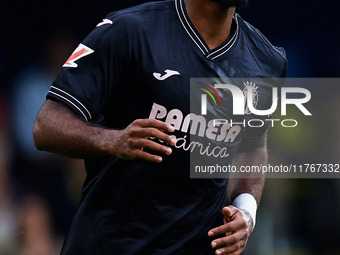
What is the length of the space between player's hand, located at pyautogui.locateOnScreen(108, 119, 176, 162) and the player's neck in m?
0.60

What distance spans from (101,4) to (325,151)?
2576mm

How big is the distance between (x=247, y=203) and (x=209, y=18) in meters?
0.77

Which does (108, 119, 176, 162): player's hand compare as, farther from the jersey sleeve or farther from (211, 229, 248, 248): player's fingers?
(211, 229, 248, 248): player's fingers

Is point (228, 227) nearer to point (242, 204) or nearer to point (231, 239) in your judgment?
point (231, 239)

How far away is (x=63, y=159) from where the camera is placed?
4.21 m

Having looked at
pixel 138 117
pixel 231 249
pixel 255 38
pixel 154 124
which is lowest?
pixel 231 249

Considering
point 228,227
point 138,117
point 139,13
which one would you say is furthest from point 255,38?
point 228,227

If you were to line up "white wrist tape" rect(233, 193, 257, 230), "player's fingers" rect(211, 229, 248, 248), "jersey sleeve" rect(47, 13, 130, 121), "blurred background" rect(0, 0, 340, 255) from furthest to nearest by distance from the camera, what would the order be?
"blurred background" rect(0, 0, 340, 255)
"white wrist tape" rect(233, 193, 257, 230)
"player's fingers" rect(211, 229, 248, 248)
"jersey sleeve" rect(47, 13, 130, 121)

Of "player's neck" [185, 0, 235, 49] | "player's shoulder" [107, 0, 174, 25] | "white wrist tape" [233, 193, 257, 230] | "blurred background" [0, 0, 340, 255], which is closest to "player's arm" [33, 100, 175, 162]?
"player's shoulder" [107, 0, 174, 25]

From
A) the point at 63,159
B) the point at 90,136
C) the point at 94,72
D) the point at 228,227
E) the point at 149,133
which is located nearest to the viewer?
the point at 149,133

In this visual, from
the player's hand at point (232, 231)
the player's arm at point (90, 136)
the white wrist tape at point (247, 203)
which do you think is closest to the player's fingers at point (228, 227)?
the player's hand at point (232, 231)

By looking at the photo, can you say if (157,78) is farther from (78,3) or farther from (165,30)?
(78,3)

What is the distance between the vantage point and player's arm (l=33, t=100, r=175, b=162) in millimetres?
1151

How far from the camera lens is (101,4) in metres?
4.12
